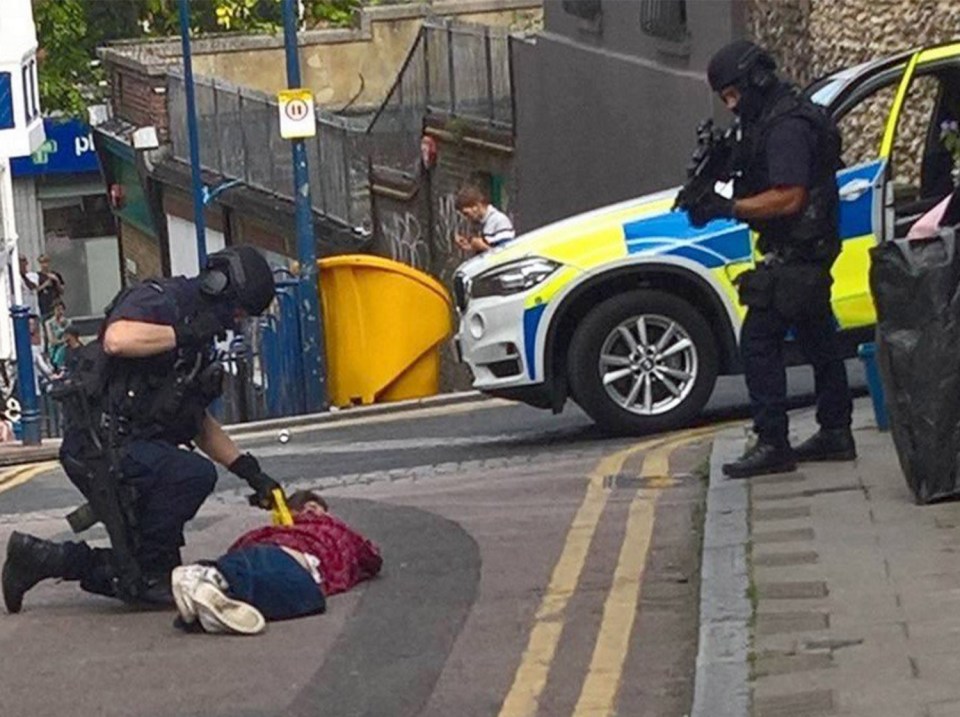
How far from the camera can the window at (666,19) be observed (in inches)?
894

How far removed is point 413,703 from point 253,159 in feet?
92.2

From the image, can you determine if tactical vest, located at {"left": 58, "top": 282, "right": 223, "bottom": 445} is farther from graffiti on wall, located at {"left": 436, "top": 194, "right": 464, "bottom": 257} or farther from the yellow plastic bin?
graffiti on wall, located at {"left": 436, "top": 194, "right": 464, "bottom": 257}

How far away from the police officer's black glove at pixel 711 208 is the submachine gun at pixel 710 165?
0.04 ft

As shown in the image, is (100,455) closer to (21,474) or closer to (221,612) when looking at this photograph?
(221,612)

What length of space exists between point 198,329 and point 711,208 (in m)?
2.77

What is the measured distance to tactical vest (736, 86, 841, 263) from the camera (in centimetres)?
1048

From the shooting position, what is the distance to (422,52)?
95.1 ft

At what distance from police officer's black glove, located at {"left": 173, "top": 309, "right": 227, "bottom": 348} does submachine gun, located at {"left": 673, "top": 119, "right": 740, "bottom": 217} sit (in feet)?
8.61

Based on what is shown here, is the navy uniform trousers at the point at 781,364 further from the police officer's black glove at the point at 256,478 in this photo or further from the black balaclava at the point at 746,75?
the police officer's black glove at the point at 256,478

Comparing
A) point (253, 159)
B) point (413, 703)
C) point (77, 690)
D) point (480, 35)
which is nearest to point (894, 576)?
point (413, 703)

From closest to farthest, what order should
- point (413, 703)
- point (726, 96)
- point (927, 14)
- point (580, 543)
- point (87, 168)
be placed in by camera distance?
point (413, 703) → point (580, 543) → point (726, 96) → point (927, 14) → point (87, 168)

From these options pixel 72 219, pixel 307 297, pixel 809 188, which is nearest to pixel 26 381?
pixel 307 297

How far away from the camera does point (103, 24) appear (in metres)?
49.1

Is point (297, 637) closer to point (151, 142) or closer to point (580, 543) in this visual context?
point (580, 543)
